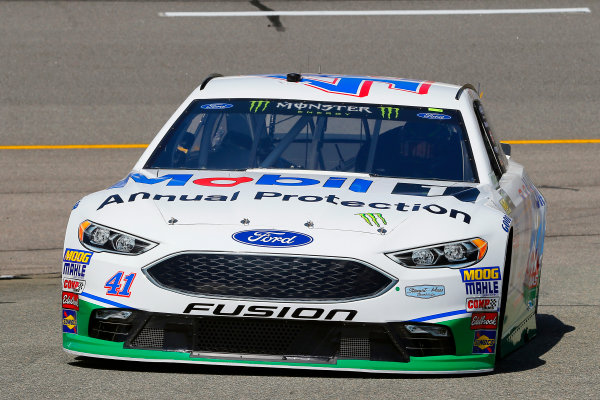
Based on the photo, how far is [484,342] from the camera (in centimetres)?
619

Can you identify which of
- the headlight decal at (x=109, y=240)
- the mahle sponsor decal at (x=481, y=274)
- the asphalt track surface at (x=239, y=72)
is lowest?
the asphalt track surface at (x=239, y=72)

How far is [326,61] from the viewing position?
1669cm

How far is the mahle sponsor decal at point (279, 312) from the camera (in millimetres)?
5914

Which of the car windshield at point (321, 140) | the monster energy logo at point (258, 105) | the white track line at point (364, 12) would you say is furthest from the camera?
the white track line at point (364, 12)

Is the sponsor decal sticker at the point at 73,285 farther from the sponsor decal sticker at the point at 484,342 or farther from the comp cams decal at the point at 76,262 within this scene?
the sponsor decal sticker at the point at 484,342

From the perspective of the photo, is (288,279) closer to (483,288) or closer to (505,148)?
(483,288)

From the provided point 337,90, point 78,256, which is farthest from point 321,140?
point 78,256

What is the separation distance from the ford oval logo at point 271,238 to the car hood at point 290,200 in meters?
0.05

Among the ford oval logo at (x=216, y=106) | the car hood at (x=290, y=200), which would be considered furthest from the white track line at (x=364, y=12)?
the car hood at (x=290, y=200)

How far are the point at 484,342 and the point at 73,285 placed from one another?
2.08 meters

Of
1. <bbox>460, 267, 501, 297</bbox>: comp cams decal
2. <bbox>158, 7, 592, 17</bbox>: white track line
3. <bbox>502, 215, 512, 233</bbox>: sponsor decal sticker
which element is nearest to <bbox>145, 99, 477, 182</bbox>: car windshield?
<bbox>502, 215, 512, 233</bbox>: sponsor decal sticker

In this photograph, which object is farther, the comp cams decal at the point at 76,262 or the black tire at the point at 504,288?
the black tire at the point at 504,288

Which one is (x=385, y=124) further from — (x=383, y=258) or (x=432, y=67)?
(x=432, y=67)

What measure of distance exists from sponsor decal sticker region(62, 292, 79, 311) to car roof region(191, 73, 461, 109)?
1995 mm
